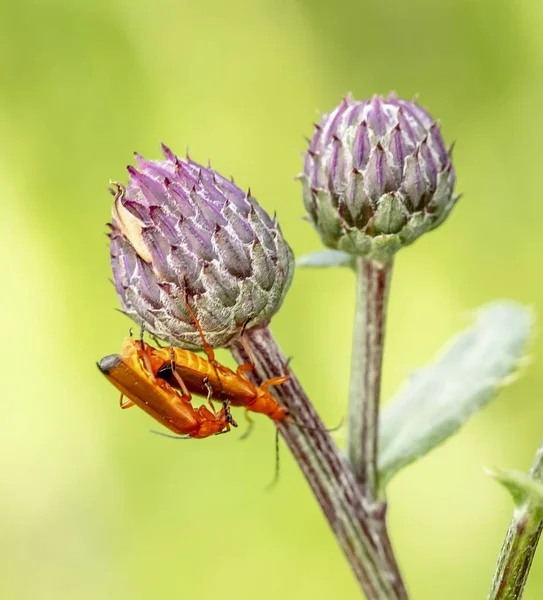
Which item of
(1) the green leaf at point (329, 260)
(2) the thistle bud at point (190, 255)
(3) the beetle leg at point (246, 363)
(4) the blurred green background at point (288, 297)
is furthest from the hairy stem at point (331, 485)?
(4) the blurred green background at point (288, 297)

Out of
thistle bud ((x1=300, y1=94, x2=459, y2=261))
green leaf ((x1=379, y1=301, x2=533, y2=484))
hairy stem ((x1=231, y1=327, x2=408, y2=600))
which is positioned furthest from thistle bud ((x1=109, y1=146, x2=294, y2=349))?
green leaf ((x1=379, y1=301, x2=533, y2=484))

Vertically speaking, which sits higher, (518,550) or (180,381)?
(180,381)

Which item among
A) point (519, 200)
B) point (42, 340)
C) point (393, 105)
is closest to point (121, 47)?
point (42, 340)

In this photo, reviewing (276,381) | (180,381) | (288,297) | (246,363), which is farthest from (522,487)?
(288,297)

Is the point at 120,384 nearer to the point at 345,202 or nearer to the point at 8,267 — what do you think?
the point at 345,202

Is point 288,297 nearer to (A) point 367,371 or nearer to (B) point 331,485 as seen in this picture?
(A) point 367,371

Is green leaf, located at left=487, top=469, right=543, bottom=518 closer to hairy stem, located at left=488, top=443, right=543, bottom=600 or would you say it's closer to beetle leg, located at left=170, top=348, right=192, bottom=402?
hairy stem, located at left=488, top=443, right=543, bottom=600

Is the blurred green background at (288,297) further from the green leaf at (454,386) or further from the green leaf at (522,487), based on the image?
the green leaf at (522,487)
